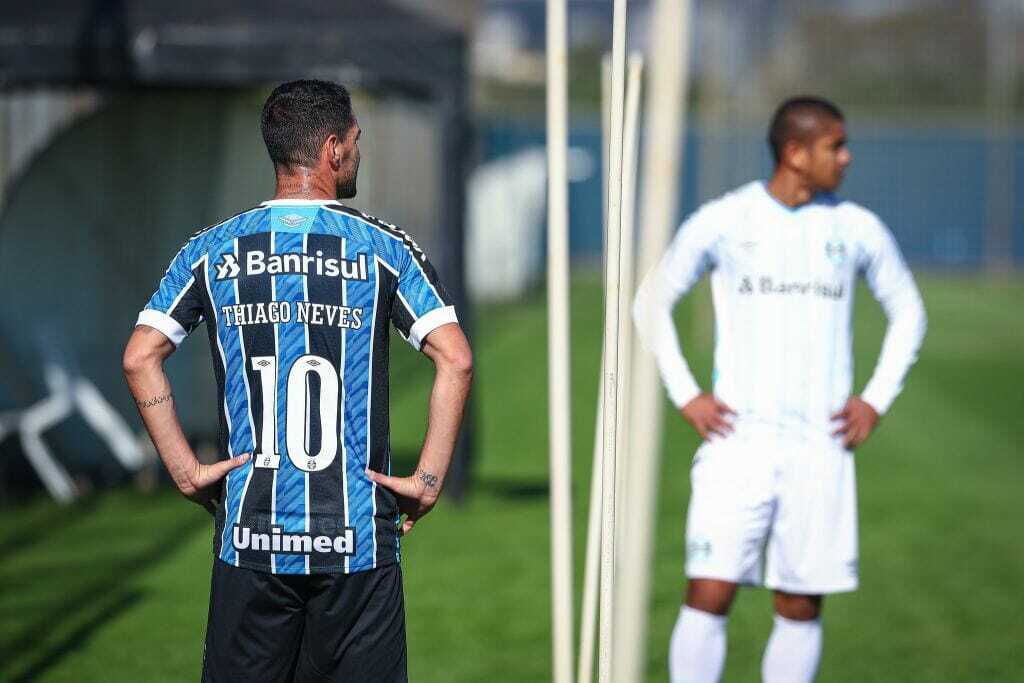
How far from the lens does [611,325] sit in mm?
3098

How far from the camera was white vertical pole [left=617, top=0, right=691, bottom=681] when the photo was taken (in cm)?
237

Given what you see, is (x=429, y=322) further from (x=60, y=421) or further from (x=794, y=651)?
(x=60, y=421)

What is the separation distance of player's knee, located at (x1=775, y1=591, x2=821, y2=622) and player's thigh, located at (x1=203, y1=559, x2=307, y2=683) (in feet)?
6.49

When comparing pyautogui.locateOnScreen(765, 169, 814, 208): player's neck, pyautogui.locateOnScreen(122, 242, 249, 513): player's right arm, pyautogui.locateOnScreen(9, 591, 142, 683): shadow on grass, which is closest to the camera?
pyautogui.locateOnScreen(122, 242, 249, 513): player's right arm

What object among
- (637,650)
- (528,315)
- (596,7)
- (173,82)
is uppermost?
(596,7)

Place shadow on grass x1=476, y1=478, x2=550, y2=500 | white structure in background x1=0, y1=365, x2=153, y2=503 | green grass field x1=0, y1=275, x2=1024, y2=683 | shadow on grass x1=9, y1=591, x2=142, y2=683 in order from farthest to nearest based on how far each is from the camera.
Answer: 1. shadow on grass x1=476, y1=478, x2=550, y2=500
2. white structure in background x1=0, y1=365, x2=153, y2=503
3. green grass field x1=0, y1=275, x2=1024, y2=683
4. shadow on grass x1=9, y1=591, x2=142, y2=683

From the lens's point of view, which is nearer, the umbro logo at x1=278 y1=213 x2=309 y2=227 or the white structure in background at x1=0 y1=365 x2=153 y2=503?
the umbro logo at x1=278 y1=213 x2=309 y2=227

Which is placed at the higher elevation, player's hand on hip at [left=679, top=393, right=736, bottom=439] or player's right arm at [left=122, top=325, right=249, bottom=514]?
player's right arm at [left=122, top=325, right=249, bottom=514]

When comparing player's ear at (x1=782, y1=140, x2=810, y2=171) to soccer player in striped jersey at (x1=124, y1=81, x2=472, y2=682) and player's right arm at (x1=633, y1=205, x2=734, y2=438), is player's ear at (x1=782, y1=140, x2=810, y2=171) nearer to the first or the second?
player's right arm at (x1=633, y1=205, x2=734, y2=438)

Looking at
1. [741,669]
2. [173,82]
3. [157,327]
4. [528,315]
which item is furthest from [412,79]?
[528,315]

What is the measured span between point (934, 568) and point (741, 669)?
2.39 meters

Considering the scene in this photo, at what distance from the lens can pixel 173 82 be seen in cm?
977

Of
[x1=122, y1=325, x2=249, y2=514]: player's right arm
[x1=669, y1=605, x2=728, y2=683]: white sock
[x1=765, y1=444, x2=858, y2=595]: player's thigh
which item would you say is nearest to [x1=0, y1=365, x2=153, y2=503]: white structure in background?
[x1=669, y1=605, x2=728, y2=683]: white sock

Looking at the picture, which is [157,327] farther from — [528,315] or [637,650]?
[528,315]
